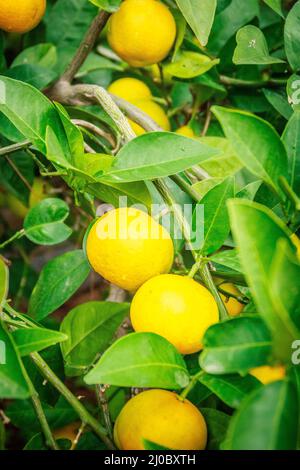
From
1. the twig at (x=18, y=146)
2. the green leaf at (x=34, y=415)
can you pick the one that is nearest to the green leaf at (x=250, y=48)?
the twig at (x=18, y=146)

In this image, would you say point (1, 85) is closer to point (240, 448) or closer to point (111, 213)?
point (111, 213)

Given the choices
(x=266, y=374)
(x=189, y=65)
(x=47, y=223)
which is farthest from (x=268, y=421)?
(x=189, y=65)

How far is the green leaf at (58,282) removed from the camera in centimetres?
88

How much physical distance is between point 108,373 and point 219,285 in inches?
12.6

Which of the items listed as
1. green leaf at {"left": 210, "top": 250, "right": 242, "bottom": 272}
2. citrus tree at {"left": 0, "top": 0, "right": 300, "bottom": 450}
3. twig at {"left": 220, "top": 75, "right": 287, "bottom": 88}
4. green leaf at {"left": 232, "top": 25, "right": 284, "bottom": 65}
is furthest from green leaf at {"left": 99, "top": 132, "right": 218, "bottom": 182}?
twig at {"left": 220, "top": 75, "right": 287, "bottom": 88}

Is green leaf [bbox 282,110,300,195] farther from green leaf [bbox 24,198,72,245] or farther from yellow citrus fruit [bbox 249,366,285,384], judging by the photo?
green leaf [bbox 24,198,72,245]

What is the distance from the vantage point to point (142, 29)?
919mm

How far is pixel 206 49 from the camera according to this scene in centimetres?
114

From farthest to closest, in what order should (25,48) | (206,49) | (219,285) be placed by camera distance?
1. (25,48)
2. (206,49)
3. (219,285)

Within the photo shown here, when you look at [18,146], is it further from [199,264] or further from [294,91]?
[294,91]

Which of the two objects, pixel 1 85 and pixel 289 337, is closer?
pixel 289 337

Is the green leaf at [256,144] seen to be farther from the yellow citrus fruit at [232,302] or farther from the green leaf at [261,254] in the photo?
the yellow citrus fruit at [232,302]

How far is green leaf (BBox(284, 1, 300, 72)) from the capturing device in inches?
36.4
